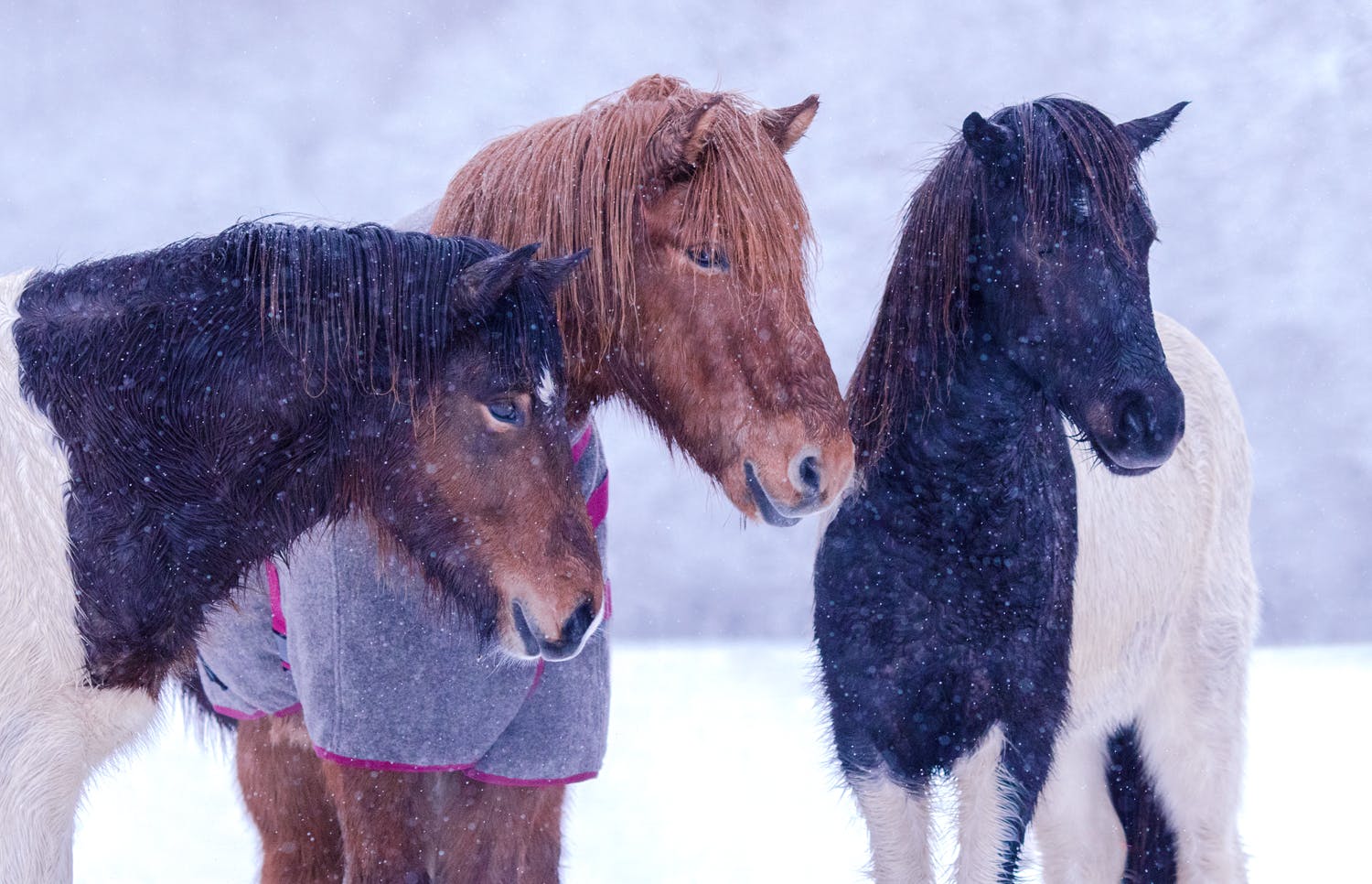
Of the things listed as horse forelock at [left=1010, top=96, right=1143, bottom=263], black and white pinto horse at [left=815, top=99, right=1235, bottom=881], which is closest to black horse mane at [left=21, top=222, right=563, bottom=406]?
black and white pinto horse at [left=815, top=99, right=1235, bottom=881]

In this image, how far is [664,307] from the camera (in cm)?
138

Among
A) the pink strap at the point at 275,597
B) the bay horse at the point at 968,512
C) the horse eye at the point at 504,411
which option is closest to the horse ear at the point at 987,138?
the bay horse at the point at 968,512

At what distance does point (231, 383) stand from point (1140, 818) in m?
1.76

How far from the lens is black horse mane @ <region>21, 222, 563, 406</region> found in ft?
4.23

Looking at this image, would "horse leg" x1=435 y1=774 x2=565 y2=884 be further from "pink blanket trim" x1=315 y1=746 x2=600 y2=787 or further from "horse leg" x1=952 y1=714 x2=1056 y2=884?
"horse leg" x1=952 y1=714 x2=1056 y2=884

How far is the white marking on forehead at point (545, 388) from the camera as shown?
132cm

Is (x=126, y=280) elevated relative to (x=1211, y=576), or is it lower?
elevated

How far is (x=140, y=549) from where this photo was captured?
4.21 ft

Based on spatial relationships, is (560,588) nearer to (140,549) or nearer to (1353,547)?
(140,549)

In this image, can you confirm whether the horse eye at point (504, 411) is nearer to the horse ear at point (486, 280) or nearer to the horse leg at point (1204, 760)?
the horse ear at point (486, 280)

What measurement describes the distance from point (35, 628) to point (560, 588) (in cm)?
55

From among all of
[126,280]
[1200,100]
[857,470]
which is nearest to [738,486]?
[857,470]

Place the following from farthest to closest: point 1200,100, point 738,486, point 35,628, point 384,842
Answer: point 1200,100 < point 384,842 < point 738,486 < point 35,628

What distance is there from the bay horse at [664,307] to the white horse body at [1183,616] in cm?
69
